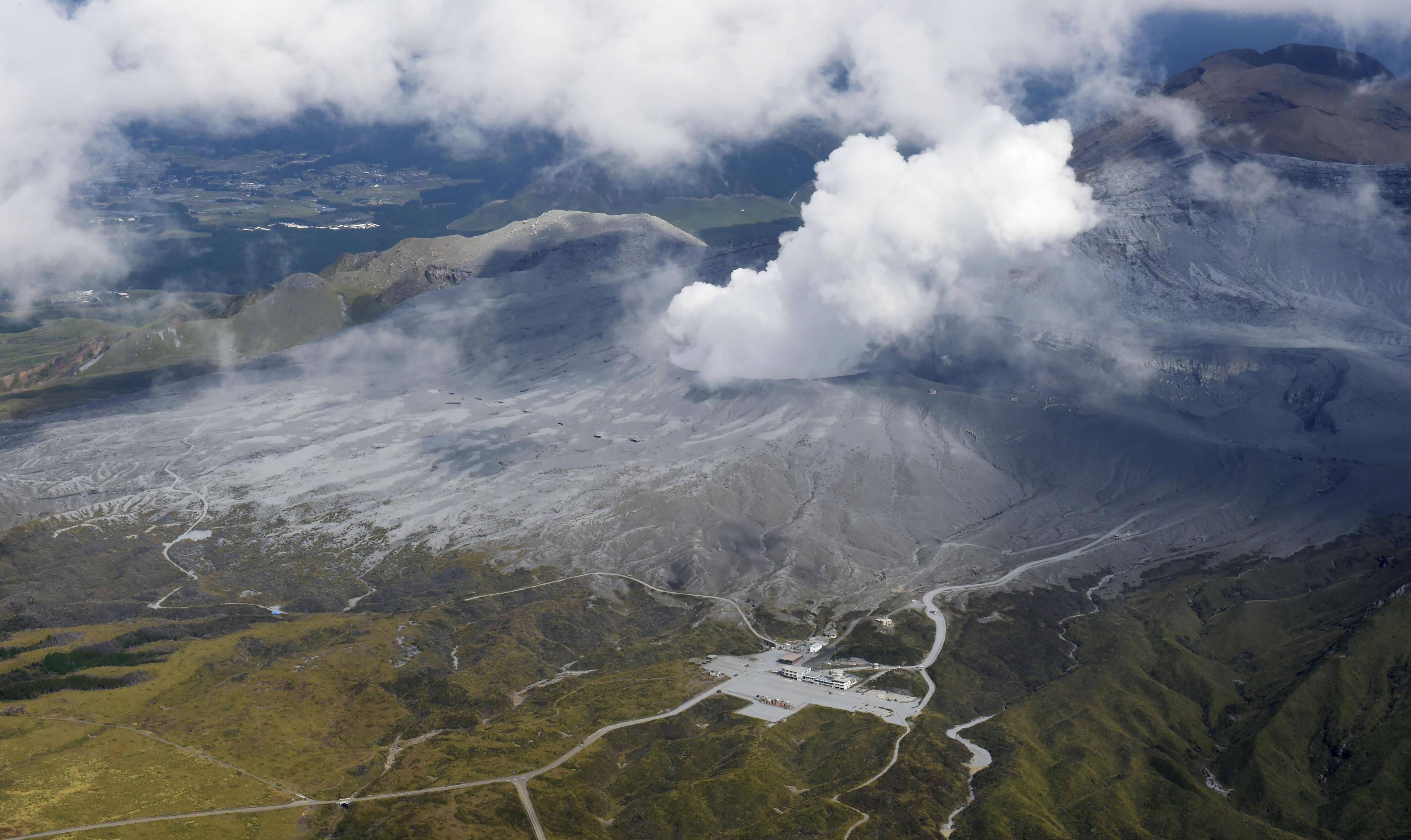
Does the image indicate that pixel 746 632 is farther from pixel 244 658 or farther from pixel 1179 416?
pixel 1179 416

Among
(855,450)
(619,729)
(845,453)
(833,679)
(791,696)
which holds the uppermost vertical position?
(855,450)

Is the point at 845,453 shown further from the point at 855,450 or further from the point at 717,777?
the point at 717,777

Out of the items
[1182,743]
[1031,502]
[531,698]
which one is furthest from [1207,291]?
[531,698]

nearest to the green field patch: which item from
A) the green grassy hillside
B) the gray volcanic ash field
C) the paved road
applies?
the paved road

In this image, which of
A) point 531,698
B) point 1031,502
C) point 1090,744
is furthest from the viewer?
point 1031,502

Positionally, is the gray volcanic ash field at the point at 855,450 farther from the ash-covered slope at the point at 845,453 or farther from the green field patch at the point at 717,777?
the green field patch at the point at 717,777

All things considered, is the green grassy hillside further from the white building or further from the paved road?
the white building

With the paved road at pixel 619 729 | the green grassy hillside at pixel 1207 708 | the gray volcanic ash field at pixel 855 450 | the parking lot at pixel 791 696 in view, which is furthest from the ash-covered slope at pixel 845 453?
the parking lot at pixel 791 696

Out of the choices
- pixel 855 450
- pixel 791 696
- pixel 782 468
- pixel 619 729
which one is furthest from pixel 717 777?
pixel 855 450
